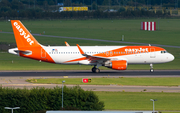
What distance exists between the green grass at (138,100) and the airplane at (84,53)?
756 inches

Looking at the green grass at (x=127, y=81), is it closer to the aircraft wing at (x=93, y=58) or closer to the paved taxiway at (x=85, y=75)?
the paved taxiway at (x=85, y=75)

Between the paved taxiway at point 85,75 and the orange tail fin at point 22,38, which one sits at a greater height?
the orange tail fin at point 22,38

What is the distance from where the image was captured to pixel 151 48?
64750 mm

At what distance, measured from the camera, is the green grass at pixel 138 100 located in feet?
123

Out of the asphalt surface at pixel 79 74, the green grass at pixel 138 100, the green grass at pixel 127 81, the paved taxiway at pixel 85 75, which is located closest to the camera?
the green grass at pixel 138 100

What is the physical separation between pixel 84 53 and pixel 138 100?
24695mm

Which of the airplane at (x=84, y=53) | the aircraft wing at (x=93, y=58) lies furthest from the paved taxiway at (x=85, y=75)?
the aircraft wing at (x=93, y=58)

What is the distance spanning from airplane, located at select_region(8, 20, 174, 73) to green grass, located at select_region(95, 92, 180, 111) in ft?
63.0

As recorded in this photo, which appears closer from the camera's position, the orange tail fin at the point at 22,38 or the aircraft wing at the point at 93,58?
the aircraft wing at the point at 93,58

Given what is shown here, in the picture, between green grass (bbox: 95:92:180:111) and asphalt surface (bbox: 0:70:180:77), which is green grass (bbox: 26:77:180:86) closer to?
asphalt surface (bbox: 0:70:180:77)

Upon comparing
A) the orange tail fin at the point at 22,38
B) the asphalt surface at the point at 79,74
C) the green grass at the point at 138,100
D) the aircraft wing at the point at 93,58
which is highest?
the orange tail fin at the point at 22,38

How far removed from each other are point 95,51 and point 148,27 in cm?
10166

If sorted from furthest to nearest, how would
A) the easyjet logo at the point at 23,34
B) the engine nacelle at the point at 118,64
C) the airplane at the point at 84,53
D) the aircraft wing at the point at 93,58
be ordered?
the easyjet logo at the point at 23,34 → the airplane at the point at 84,53 → the aircraft wing at the point at 93,58 → the engine nacelle at the point at 118,64

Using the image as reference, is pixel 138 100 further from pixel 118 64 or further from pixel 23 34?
pixel 23 34
